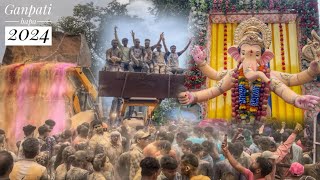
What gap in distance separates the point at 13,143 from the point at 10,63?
62.3 inches

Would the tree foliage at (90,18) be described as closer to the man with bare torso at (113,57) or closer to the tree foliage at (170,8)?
the man with bare torso at (113,57)

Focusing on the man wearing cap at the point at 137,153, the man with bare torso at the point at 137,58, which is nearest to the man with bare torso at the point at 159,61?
the man with bare torso at the point at 137,58

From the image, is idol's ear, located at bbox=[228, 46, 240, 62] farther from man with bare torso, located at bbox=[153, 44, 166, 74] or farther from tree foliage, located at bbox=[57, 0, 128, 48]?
tree foliage, located at bbox=[57, 0, 128, 48]

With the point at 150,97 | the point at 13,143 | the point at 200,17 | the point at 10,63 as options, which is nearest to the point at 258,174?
the point at 150,97

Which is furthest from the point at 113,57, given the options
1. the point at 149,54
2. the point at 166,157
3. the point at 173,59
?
the point at 166,157

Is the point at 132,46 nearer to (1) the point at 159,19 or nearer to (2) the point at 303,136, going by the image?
(1) the point at 159,19

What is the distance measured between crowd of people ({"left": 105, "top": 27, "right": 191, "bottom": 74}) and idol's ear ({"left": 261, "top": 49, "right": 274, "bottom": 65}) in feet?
4.52

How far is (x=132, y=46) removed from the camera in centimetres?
796

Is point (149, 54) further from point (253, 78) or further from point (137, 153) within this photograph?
point (137, 153)

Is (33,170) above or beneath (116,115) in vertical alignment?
beneath

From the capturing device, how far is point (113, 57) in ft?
25.7

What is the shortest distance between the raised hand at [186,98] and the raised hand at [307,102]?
1.78 m

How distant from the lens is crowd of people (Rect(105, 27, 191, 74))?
7828 millimetres

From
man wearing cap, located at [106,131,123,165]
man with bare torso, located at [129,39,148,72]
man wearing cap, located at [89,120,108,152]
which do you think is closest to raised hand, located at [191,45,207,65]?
man with bare torso, located at [129,39,148,72]
